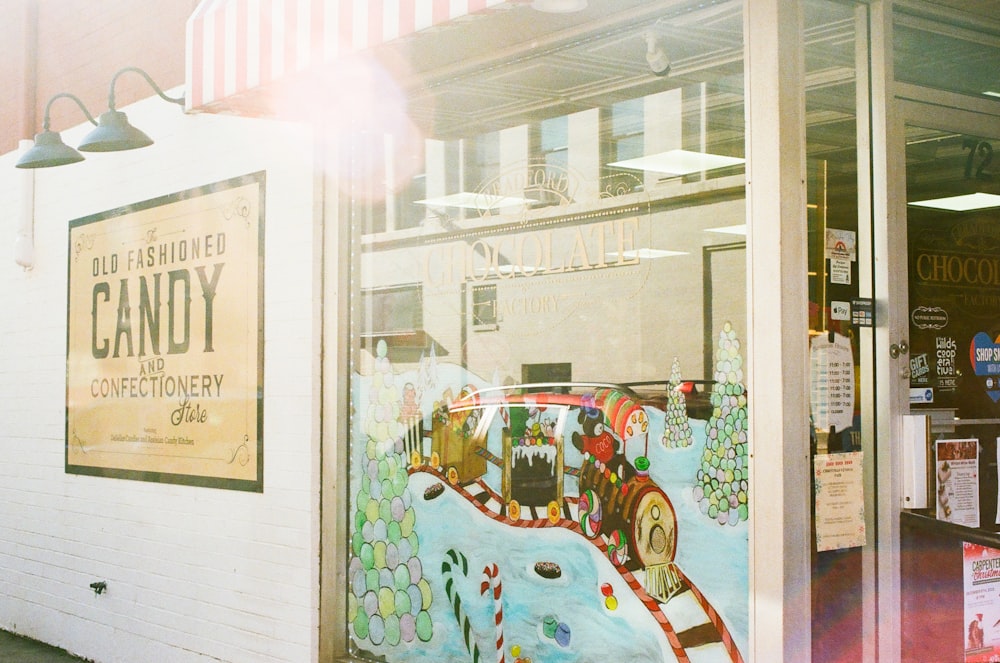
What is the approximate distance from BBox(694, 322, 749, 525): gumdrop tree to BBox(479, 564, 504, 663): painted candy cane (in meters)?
1.07

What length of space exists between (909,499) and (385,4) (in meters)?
2.48

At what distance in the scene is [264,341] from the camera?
5582mm

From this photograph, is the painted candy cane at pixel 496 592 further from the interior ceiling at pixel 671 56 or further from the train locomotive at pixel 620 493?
the interior ceiling at pixel 671 56

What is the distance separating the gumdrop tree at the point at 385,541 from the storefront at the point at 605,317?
14mm

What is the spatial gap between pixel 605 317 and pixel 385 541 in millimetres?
A: 1604

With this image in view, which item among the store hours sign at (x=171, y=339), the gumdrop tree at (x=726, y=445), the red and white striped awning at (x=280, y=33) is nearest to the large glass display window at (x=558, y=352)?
the gumdrop tree at (x=726, y=445)

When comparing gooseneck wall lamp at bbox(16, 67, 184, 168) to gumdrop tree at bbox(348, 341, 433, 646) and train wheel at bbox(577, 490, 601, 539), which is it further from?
train wheel at bbox(577, 490, 601, 539)

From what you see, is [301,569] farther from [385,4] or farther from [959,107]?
[959,107]

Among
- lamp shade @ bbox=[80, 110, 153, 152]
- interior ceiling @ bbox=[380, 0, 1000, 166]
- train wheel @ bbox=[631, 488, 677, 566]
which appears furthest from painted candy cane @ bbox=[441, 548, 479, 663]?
lamp shade @ bbox=[80, 110, 153, 152]

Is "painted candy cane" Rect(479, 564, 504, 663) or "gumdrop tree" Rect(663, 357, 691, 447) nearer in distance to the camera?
"gumdrop tree" Rect(663, 357, 691, 447)

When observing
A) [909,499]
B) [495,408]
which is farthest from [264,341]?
[909,499]

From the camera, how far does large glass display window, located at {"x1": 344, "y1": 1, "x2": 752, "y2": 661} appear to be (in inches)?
148

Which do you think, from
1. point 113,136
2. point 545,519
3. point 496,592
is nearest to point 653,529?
point 545,519

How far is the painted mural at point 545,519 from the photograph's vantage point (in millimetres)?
3738
